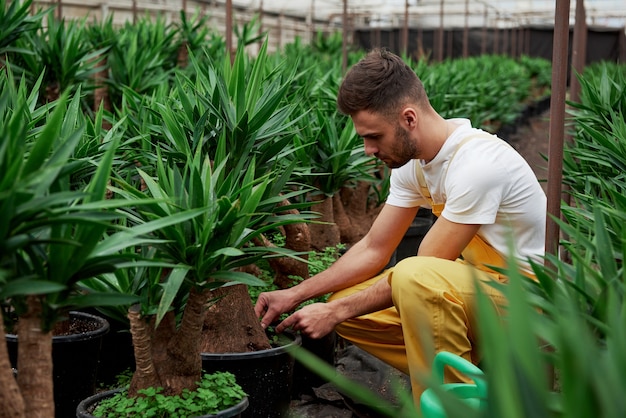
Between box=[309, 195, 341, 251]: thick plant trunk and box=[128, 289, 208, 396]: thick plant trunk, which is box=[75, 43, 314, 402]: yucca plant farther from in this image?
box=[309, 195, 341, 251]: thick plant trunk

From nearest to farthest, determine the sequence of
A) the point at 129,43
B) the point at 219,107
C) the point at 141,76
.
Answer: the point at 219,107
the point at 141,76
the point at 129,43

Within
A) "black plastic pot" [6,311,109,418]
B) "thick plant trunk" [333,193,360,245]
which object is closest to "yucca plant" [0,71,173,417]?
"black plastic pot" [6,311,109,418]

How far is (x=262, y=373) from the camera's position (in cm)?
240

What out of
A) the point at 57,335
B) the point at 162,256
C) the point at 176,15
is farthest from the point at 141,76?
the point at 176,15

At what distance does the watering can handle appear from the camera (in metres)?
1.38

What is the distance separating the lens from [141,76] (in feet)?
16.8

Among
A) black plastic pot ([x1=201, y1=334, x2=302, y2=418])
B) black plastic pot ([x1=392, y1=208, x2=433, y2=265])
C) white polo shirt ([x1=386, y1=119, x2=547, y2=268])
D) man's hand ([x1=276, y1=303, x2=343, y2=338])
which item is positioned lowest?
black plastic pot ([x1=392, y1=208, x2=433, y2=265])

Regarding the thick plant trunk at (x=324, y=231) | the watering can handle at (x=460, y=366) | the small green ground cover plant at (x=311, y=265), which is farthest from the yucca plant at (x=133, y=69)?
the watering can handle at (x=460, y=366)

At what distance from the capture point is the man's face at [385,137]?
8.41ft

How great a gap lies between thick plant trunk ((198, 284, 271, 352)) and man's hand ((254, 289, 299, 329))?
0.44 feet

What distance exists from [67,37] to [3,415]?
3.41m

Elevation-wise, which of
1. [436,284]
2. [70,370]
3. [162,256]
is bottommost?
[70,370]

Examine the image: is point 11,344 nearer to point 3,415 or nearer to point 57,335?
point 57,335

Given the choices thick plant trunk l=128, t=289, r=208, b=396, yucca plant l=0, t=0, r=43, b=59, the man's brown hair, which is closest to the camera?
thick plant trunk l=128, t=289, r=208, b=396
